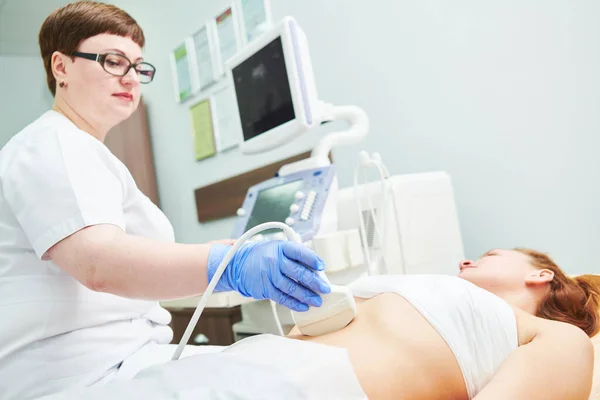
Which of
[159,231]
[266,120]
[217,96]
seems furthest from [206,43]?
[159,231]

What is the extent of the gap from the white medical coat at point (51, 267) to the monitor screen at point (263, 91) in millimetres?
882

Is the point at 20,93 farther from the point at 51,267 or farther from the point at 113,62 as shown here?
the point at 51,267

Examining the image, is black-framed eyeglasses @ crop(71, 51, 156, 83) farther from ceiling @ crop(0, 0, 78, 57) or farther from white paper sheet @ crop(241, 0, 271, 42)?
ceiling @ crop(0, 0, 78, 57)

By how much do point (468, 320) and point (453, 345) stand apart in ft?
0.24

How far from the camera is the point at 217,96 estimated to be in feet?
10.3

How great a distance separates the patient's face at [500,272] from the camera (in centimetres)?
129

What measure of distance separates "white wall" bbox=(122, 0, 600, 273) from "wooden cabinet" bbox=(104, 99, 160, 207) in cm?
163

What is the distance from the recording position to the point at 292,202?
1764 mm

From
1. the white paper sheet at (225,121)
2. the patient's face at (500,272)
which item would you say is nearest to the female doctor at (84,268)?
the patient's face at (500,272)

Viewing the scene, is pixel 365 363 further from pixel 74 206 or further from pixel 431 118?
pixel 431 118

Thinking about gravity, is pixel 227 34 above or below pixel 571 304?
above

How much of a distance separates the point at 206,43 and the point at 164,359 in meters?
2.48

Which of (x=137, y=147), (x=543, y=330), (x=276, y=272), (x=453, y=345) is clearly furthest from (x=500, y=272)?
(x=137, y=147)

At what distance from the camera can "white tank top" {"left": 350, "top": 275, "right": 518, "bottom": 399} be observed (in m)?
0.98
